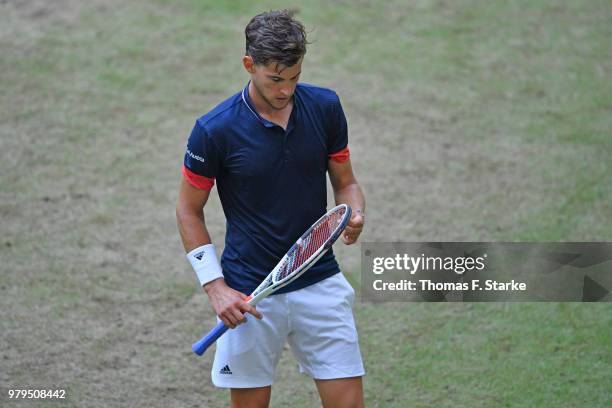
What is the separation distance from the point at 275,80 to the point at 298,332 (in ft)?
4.12

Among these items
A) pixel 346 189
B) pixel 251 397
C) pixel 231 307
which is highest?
pixel 346 189

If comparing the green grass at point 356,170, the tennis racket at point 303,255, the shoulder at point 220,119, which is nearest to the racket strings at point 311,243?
the tennis racket at point 303,255

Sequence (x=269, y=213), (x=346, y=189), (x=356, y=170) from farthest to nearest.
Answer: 1. (x=356, y=170)
2. (x=346, y=189)
3. (x=269, y=213)

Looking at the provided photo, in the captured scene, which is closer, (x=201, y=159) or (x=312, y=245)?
(x=201, y=159)

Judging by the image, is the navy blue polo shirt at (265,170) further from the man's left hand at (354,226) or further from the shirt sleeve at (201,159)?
the man's left hand at (354,226)

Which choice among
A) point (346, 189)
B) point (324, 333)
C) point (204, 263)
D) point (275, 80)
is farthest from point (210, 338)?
point (275, 80)

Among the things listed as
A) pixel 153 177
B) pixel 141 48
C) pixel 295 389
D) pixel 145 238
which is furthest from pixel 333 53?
pixel 295 389

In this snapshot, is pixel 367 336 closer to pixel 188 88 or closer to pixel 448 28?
pixel 188 88

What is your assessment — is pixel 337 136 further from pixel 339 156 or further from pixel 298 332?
pixel 298 332

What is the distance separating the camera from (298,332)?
4480 millimetres

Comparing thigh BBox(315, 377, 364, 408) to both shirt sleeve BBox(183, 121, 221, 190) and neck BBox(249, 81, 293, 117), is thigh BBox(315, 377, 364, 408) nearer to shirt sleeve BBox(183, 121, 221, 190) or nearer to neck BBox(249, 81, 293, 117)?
shirt sleeve BBox(183, 121, 221, 190)

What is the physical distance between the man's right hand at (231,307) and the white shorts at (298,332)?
186 mm

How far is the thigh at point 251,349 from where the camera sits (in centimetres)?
442

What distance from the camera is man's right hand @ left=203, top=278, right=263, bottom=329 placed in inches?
165
